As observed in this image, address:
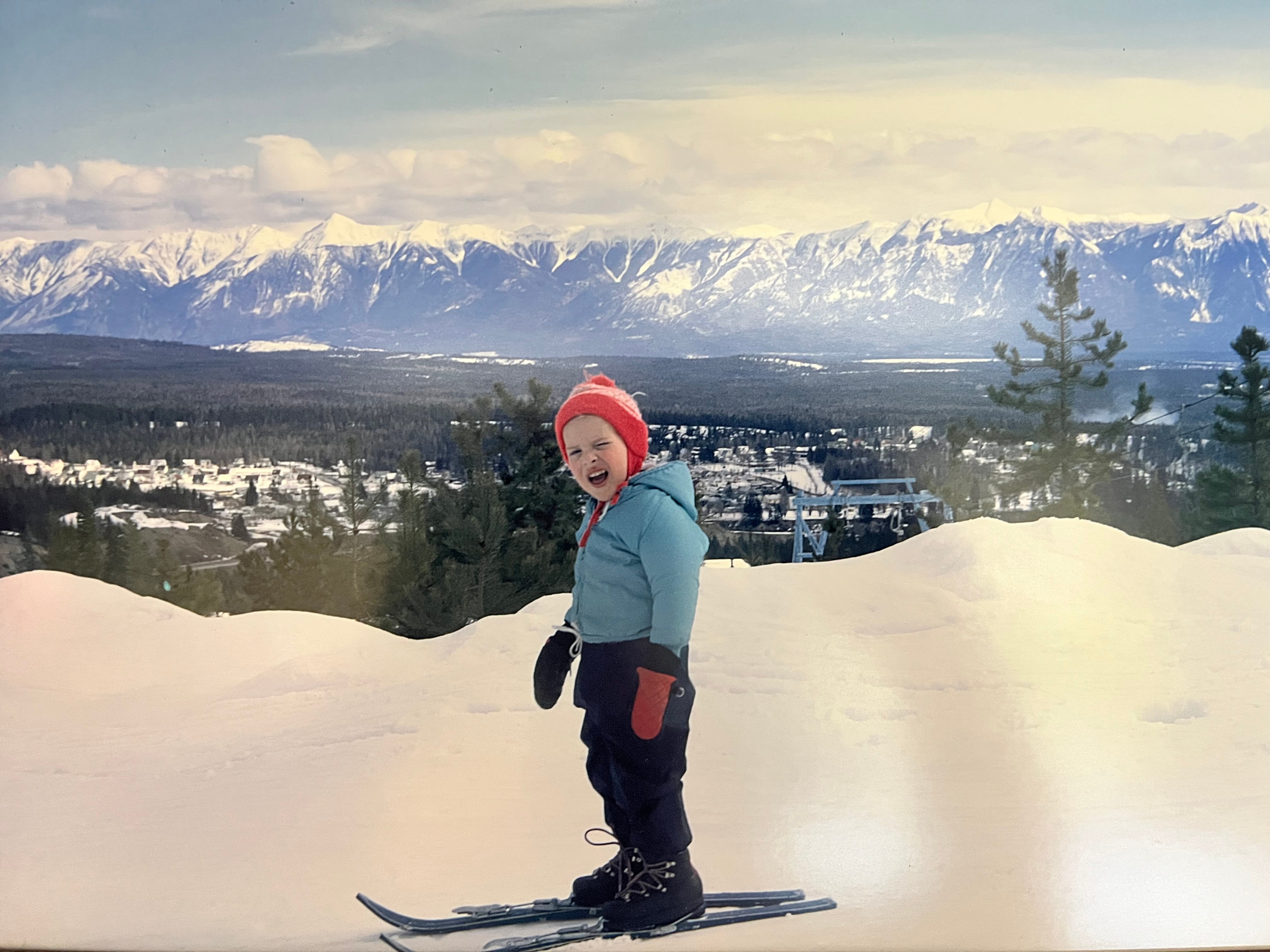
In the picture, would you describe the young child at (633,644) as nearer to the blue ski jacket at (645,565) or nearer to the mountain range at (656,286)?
the blue ski jacket at (645,565)

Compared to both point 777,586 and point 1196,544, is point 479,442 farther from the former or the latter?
point 1196,544

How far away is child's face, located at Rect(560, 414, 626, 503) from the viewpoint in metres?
2.19

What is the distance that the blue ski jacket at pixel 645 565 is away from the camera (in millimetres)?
2043

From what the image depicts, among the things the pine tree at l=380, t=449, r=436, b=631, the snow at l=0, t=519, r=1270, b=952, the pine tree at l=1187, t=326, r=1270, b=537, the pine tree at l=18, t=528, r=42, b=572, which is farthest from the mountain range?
the snow at l=0, t=519, r=1270, b=952

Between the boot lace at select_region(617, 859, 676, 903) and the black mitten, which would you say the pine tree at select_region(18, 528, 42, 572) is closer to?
the black mitten

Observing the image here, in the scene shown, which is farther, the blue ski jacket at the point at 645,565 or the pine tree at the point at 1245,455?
the pine tree at the point at 1245,455

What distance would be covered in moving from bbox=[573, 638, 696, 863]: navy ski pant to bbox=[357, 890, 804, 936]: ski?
0.27m

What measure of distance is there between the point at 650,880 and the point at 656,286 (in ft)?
10.9

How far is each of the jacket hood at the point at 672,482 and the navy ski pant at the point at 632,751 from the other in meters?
0.27

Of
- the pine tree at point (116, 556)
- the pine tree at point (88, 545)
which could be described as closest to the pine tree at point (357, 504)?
the pine tree at point (116, 556)

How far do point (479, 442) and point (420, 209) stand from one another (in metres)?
1.11

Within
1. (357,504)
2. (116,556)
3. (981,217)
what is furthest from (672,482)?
(116,556)

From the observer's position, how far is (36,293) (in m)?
5.09

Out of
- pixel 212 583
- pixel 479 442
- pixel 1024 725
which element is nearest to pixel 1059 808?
pixel 1024 725
